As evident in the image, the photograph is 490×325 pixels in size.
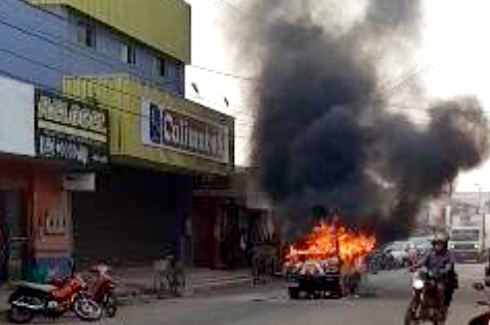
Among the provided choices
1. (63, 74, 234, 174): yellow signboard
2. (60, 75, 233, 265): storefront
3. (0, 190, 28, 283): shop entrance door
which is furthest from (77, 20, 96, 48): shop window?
(0, 190, 28, 283): shop entrance door

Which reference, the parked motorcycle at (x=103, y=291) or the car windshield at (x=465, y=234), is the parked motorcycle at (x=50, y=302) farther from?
the car windshield at (x=465, y=234)

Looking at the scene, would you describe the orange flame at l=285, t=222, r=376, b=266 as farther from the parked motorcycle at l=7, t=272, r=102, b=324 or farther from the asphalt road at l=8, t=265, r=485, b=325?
the parked motorcycle at l=7, t=272, r=102, b=324

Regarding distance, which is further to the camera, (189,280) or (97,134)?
(189,280)

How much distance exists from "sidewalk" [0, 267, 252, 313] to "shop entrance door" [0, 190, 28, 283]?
1.09m

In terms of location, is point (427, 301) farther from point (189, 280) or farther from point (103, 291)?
point (189, 280)

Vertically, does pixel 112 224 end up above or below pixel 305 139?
below

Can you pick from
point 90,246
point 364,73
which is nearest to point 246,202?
point 364,73

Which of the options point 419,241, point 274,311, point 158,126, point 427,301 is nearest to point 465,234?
point 419,241

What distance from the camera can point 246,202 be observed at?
153ft

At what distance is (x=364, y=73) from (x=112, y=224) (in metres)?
10.1

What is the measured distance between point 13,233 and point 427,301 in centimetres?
1550

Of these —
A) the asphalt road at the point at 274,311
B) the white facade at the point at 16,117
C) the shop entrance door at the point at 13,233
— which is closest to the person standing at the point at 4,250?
the shop entrance door at the point at 13,233

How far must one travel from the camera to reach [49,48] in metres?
30.8

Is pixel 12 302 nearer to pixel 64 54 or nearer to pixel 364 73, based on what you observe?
pixel 64 54
